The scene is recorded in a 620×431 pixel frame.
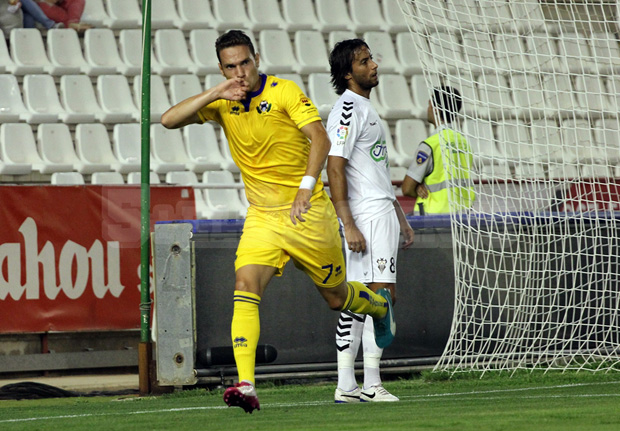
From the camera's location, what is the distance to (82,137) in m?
10.8

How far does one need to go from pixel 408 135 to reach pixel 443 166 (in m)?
5.05

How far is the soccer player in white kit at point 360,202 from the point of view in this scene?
5.56 metres

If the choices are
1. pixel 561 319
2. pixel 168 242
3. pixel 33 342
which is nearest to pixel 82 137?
pixel 33 342

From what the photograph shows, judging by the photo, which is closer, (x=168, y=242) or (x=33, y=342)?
(x=168, y=242)

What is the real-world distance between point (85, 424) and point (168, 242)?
8.41 ft

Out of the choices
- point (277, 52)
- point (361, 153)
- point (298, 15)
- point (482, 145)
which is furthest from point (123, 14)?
point (361, 153)

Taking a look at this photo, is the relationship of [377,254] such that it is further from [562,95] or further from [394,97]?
[394,97]

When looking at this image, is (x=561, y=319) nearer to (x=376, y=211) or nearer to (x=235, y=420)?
(x=376, y=211)

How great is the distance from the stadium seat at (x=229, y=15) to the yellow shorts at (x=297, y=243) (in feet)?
26.3

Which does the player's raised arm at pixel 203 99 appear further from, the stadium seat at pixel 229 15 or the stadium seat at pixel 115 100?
the stadium seat at pixel 229 15

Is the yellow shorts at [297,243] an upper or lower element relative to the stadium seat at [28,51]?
lower

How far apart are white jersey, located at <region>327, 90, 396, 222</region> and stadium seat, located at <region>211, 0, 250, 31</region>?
7.16m

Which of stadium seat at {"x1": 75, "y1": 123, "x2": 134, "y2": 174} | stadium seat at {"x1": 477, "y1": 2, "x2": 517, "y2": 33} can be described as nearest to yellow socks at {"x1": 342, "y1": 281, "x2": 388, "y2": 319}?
stadium seat at {"x1": 477, "y1": 2, "x2": 517, "y2": 33}

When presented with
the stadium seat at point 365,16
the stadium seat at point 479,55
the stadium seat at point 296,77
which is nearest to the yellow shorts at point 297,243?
the stadium seat at point 479,55
